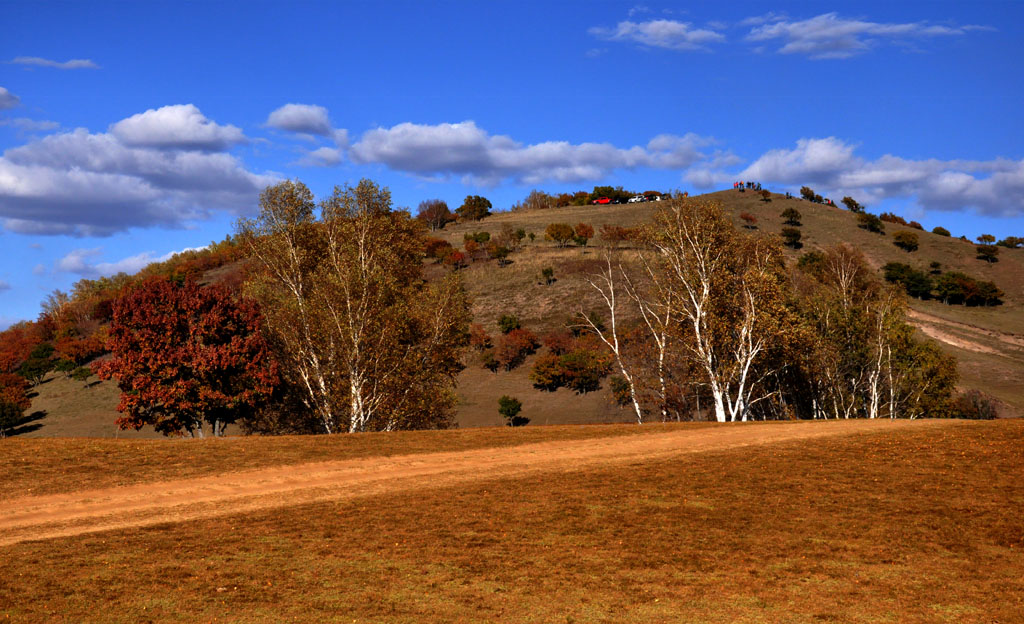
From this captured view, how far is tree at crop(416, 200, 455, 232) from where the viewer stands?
156 metres

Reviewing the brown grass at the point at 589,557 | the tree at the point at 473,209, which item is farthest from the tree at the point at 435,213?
the brown grass at the point at 589,557

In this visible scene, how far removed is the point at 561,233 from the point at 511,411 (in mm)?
59956

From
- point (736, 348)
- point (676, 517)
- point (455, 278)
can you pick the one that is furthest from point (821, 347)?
point (676, 517)

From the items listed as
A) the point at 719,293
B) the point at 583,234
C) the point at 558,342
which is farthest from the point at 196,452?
the point at 583,234

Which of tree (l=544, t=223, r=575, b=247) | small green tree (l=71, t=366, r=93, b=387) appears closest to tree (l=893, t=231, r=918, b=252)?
tree (l=544, t=223, r=575, b=247)

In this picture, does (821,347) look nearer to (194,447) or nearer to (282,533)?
(194,447)

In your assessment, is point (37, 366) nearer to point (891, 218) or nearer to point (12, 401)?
point (12, 401)

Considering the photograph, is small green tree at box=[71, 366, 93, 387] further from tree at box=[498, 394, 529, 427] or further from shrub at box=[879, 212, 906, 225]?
shrub at box=[879, 212, 906, 225]

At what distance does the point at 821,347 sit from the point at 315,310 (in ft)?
101

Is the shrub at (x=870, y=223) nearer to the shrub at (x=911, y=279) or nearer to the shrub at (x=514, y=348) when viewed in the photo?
the shrub at (x=911, y=279)

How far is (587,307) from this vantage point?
91.9m

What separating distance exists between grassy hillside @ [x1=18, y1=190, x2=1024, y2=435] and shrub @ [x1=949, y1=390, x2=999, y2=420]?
55.9 inches

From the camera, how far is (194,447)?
28.6 m

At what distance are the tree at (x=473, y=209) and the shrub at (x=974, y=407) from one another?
112 m
